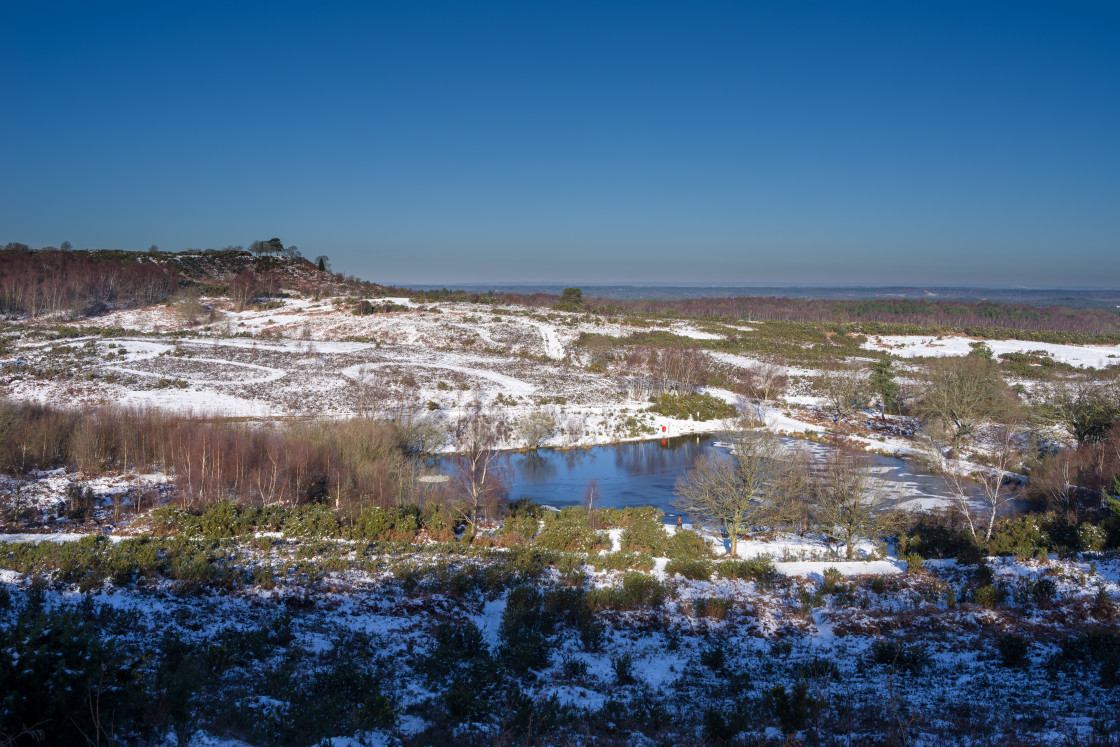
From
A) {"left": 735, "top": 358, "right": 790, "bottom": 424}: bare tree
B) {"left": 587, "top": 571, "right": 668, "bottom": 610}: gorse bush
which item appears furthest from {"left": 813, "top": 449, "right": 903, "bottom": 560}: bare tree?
{"left": 735, "top": 358, "right": 790, "bottom": 424}: bare tree

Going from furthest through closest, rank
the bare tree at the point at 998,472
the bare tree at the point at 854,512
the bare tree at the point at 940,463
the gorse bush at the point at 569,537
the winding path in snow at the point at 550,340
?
the winding path in snow at the point at 550,340, the bare tree at the point at 940,463, the bare tree at the point at 998,472, the bare tree at the point at 854,512, the gorse bush at the point at 569,537

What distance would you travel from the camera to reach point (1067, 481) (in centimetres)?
2331

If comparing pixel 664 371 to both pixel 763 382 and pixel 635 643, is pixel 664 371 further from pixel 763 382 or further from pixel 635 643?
pixel 635 643

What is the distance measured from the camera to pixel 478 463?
92.7 feet

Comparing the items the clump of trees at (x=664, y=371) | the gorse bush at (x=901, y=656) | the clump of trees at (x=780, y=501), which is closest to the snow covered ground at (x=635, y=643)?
the gorse bush at (x=901, y=656)

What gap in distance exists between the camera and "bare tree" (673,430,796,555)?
20.6 m

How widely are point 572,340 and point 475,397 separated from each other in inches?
1101

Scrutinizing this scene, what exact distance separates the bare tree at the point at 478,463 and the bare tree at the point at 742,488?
24.3 ft

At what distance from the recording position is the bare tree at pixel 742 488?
20578 millimetres

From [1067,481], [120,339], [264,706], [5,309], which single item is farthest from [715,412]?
[5,309]

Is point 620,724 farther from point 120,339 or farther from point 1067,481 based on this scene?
point 120,339

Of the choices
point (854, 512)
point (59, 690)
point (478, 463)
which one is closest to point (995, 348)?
point (854, 512)

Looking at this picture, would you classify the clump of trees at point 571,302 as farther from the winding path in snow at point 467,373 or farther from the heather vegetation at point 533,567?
the heather vegetation at point 533,567

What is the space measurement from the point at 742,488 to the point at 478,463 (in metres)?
12.6
